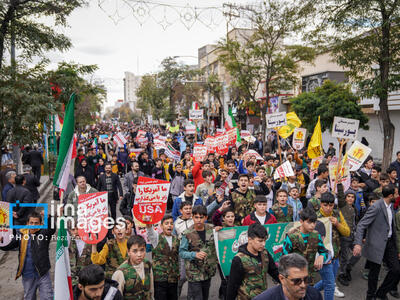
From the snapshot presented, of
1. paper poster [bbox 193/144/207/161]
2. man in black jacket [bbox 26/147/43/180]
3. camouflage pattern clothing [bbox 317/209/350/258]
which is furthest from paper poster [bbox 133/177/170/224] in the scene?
man in black jacket [bbox 26/147/43/180]

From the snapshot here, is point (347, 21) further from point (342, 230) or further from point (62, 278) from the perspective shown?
point (62, 278)

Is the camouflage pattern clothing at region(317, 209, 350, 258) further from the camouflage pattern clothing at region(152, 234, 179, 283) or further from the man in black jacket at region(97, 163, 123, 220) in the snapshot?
the man in black jacket at region(97, 163, 123, 220)

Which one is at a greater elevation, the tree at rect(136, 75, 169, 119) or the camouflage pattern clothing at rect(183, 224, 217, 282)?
the tree at rect(136, 75, 169, 119)

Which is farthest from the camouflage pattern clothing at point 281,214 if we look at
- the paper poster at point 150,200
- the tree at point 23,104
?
the tree at point 23,104

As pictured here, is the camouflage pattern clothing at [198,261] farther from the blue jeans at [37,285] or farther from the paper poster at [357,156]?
the paper poster at [357,156]

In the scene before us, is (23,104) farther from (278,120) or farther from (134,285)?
(278,120)

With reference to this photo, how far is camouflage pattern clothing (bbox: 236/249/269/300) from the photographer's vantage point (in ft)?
11.2

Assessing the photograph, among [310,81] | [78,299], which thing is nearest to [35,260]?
[78,299]

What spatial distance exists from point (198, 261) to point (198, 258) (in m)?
0.14

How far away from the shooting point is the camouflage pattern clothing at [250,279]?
134 inches

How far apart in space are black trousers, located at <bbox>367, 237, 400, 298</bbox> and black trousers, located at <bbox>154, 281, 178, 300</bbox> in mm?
2929

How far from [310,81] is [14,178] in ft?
76.0

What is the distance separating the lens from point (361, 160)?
7.94 m

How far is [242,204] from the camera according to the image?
5836 mm
